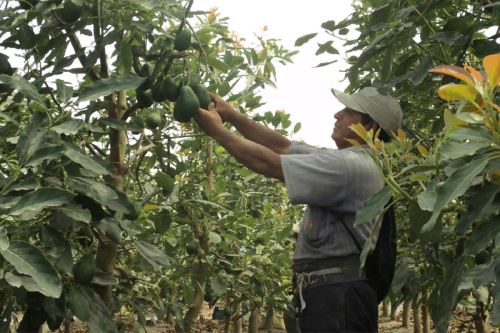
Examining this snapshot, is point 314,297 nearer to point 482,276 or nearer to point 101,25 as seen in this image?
point 482,276

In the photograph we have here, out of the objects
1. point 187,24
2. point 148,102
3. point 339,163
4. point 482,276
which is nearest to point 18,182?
point 148,102

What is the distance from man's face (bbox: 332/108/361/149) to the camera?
2014 millimetres

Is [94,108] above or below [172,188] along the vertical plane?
above

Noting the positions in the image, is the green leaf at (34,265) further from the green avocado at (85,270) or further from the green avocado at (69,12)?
the green avocado at (69,12)

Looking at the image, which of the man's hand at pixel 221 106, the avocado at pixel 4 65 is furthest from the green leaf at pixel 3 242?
the man's hand at pixel 221 106

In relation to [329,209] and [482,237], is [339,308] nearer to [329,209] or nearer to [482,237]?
[329,209]

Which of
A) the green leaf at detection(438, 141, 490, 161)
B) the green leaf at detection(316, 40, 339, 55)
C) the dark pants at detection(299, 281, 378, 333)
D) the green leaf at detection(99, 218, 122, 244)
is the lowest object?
the dark pants at detection(299, 281, 378, 333)

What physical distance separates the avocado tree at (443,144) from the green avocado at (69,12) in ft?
2.45

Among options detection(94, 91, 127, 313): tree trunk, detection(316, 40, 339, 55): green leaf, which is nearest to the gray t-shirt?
detection(94, 91, 127, 313): tree trunk

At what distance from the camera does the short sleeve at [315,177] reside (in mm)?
1830

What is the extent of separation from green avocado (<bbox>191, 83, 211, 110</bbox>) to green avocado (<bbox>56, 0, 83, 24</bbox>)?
357 mm

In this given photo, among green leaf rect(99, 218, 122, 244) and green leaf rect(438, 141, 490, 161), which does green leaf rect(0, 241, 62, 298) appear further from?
green leaf rect(438, 141, 490, 161)

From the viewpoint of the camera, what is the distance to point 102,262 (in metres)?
1.95

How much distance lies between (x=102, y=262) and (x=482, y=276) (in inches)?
45.2
